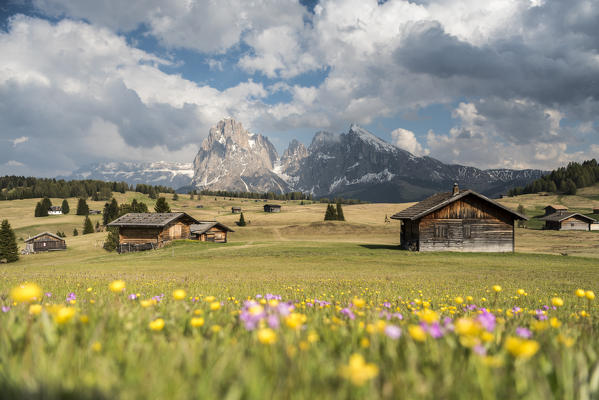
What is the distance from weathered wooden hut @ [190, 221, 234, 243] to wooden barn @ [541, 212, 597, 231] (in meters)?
93.9

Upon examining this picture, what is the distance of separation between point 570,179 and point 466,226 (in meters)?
152

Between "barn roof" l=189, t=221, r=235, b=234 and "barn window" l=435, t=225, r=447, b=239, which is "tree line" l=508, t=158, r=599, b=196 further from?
"barn roof" l=189, t=221, r=235, b=234

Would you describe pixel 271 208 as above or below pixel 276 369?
below

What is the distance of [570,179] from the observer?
149 metres

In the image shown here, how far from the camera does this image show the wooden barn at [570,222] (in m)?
91.4

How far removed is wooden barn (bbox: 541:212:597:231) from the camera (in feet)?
300

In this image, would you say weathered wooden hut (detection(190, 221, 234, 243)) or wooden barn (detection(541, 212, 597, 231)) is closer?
weathered wooden hut (detection(190, 221, 234, 243))

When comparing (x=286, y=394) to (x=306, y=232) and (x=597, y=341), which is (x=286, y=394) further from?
(x=306, y=232)

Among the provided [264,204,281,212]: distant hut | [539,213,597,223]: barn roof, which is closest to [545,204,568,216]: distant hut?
[539,213,597,223]: barn roof

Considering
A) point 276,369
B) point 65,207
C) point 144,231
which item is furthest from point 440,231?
point 65,207

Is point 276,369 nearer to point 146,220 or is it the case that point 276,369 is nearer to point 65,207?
point 146,220

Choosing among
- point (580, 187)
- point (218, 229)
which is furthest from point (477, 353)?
point (580, 187)

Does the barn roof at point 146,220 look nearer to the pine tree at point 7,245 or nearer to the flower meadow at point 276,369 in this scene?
the pine tree at point 7,245

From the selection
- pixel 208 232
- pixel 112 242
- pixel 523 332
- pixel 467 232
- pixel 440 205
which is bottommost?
pixel 112 242
